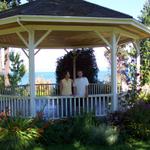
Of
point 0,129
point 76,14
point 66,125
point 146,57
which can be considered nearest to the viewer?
point 0,129


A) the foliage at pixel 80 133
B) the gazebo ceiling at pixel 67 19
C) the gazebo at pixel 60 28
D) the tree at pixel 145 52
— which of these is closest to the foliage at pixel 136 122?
the foliage at pixel 80 133

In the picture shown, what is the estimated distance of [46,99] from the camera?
1398cm

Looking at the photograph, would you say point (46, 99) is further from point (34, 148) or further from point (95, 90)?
point (95, 90)

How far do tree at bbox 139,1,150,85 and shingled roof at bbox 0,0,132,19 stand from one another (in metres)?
10.5

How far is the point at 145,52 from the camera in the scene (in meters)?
27.1

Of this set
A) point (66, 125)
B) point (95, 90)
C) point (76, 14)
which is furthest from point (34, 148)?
point (95, 90)

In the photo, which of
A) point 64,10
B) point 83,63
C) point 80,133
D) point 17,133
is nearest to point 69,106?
point 80,133

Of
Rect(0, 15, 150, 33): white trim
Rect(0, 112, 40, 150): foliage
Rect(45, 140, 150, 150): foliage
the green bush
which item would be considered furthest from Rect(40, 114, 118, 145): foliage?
Rect(0, 15, 150, 33): white trim

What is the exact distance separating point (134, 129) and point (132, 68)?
180 inches

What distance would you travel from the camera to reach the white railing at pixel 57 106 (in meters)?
13.8

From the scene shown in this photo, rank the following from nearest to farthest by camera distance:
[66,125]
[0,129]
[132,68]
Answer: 1. [0,129]
2. [66,125]
3. [132,68]

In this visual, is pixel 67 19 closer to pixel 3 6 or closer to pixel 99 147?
pixel 99 147

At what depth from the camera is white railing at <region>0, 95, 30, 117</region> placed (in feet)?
44.9

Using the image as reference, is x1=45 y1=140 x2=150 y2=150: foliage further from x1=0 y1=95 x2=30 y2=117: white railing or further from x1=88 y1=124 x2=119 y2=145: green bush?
x1=0 y1=95 x2=30 y2=117: white railing
